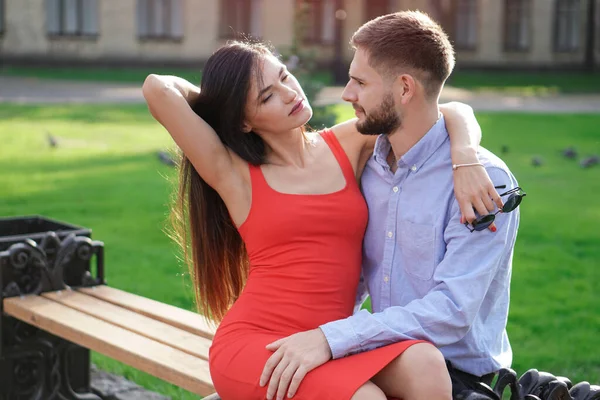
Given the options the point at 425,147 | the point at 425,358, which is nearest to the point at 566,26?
the point at 425,147

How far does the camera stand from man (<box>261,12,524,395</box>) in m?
2.68

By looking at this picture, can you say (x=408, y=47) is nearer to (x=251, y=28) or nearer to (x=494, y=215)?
(x=494, y=215)

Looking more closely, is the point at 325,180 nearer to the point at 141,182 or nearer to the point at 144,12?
the point at 141,182

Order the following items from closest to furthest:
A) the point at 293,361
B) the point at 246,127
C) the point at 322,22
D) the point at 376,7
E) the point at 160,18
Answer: the point at 293,361, the point at 246,127, the point at 160,18, the point at 322,22, the point at 376,7

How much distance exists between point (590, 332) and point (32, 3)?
1072 inches

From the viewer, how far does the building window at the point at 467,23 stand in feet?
107

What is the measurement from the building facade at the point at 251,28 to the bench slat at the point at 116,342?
966 inches

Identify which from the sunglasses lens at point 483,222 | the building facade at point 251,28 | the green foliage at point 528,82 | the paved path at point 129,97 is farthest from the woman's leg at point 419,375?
the building facade at point 251,28

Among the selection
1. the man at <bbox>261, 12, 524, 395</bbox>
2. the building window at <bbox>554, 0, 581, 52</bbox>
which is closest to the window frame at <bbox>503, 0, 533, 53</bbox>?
the building window at <bbox>554, 0, 581, 52</bbox>

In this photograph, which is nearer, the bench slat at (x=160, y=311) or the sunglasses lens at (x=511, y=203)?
the sunglasses lens at (x=511, y=203)

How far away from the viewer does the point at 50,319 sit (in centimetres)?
410

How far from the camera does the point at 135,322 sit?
13.3 ft

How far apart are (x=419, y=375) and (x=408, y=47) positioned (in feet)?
3.21

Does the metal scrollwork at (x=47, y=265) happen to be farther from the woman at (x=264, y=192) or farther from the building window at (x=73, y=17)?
the building window at (x=73, y=17)
